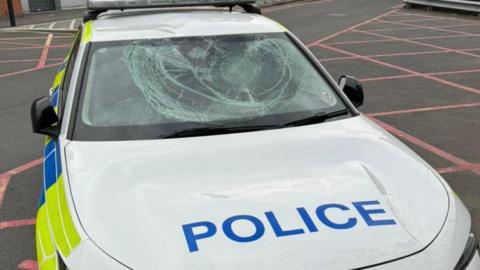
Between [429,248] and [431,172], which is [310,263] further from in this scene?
[431,172]

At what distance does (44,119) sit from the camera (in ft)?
9.62

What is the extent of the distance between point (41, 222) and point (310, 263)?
1.29m

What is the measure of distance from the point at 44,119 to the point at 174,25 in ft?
3.40

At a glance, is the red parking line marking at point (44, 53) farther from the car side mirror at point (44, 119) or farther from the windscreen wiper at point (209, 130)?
the windscreen wiper at point (209, 130)

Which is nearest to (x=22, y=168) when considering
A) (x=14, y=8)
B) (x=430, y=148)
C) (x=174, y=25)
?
A: (x=174, y=25)

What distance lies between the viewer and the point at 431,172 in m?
2.52

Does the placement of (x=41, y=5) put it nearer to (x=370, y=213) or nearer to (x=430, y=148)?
(x=430, y=148)

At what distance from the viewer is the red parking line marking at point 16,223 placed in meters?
3.99

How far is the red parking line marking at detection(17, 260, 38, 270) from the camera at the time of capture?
133 inches

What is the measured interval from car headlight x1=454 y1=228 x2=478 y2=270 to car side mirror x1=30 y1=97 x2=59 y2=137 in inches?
83.2

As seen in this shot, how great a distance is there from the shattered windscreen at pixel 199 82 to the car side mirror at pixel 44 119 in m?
0.27

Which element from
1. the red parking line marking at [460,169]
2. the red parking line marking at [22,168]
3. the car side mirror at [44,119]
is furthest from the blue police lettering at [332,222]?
Result: the red parking line marking at [22,168]

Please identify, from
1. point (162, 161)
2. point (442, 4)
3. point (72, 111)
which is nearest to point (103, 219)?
point (162, 161)

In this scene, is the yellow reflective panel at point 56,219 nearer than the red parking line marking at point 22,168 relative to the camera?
Yes
